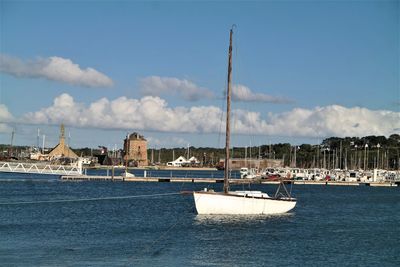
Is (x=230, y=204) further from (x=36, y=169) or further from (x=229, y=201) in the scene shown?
(x=36, y=169)

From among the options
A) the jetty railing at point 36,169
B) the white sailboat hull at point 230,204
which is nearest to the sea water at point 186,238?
the white sailboat hull at point 230,204

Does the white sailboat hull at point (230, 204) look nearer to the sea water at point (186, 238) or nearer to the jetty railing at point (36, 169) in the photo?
the sea water at point (186, 238)

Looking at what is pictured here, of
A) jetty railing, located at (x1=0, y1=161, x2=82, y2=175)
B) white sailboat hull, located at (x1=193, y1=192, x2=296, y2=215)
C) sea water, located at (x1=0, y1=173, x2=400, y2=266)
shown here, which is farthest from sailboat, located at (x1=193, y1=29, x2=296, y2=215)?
jetty railing, located at (x1=0, y1=161, x2=82, y2=175)

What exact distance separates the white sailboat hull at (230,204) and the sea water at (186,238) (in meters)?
0.81

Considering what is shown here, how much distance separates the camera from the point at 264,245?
44469 millimetres

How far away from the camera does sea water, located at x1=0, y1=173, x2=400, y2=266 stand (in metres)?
37.8

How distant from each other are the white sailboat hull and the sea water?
2.67 ft

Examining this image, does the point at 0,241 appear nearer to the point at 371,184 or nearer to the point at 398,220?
the point at 398,220

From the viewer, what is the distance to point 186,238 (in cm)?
4666

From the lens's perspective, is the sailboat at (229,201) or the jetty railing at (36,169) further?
the jetty railing at (36,169)

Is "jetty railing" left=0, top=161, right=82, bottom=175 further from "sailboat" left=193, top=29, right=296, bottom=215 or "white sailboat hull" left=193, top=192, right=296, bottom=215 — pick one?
"white sailboat hull" left=193, top=192, right=296, bottom=215

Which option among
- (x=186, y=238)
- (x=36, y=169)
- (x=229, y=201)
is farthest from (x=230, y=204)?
(x=36, y=169)

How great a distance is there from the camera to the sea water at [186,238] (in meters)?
37.8

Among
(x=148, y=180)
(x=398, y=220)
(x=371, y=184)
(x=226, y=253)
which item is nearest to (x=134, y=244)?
(x=226, y=253)
